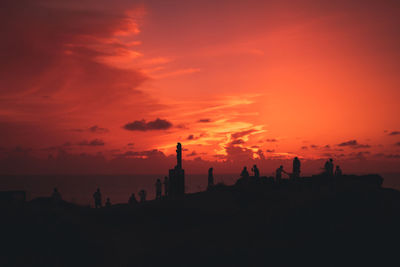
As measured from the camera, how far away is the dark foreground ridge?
635 inches

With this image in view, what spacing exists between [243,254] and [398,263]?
6158mm

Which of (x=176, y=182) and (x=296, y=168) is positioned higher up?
(x=296, y=168)

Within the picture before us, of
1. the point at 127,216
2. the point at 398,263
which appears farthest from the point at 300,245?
the point at 127,216

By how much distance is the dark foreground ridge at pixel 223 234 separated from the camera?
16141 millimetres

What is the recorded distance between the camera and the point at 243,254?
651 inches

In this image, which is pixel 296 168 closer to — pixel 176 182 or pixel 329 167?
pixel 329 167

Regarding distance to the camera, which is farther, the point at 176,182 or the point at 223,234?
the point at 176,182

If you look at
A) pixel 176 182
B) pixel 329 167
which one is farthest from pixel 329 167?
pixel 176 182

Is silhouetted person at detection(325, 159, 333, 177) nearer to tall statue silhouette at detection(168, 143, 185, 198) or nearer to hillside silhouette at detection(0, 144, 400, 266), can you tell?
hillside silhouette at detection(0, 144, 400, 266)

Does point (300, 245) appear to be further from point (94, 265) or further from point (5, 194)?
point (5, 194)

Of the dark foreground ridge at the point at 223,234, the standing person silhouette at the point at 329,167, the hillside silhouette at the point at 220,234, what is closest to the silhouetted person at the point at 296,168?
the standing person silhouette at the point at 329,167

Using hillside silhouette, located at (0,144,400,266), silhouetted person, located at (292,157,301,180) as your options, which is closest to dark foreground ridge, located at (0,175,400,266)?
hillside silhouette, located at (0,144,400,266)

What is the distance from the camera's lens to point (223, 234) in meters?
19.1

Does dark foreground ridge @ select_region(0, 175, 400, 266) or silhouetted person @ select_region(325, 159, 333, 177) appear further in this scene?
silhouetted person @ select_region(325, 159, 333, 177)
